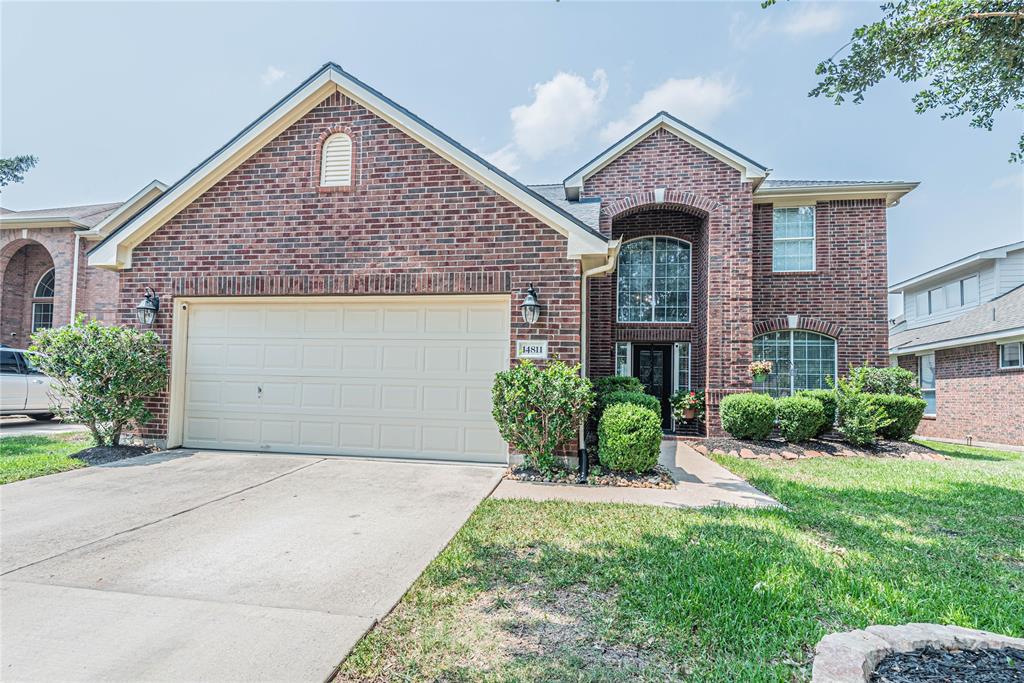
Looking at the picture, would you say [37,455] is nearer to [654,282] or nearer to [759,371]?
[654,282]

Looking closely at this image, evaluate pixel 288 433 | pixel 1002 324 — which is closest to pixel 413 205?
pixel 288 433

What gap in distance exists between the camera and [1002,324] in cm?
1335

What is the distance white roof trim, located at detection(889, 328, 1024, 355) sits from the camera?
1271 cm

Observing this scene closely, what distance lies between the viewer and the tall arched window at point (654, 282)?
1303 cm

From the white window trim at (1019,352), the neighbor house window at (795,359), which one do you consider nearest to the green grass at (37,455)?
the neighbor house window at (795,359)

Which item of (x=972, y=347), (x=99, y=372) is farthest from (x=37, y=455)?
(x=972, y=347)

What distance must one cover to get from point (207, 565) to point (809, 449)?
1022 centimetres

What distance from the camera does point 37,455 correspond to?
23.7ft

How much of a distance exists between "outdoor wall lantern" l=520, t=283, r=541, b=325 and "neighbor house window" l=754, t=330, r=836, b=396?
8426 mm

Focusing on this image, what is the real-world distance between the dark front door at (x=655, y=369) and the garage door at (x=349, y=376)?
→ 6.87 m

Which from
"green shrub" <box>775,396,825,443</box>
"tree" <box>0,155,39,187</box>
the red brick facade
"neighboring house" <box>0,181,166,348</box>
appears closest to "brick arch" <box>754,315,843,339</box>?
"green shrub" <box>775,396,825,443</box>

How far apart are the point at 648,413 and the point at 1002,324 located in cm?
1323

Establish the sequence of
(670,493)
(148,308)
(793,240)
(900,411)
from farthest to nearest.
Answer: (793,240) → (900,411) → (148,308) → (670,493)

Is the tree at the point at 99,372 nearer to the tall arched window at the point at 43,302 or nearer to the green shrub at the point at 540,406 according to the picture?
the green shrub at the point at 540,406
